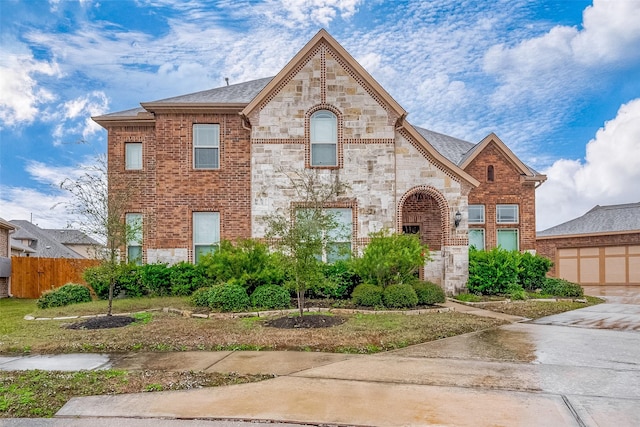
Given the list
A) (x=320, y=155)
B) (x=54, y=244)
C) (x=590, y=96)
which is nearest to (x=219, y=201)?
(x=320, y=155)

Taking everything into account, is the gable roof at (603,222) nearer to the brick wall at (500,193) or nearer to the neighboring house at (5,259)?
the brick wall at (500,193)

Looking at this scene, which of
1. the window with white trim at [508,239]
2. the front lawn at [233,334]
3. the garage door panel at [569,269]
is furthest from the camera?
the garage door panel at [569,269]

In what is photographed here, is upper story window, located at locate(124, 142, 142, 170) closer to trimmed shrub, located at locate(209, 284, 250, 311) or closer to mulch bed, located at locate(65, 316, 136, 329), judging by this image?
trimmed shrub, located at locate(209, 284, 250, 311)

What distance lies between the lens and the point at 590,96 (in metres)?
17.8

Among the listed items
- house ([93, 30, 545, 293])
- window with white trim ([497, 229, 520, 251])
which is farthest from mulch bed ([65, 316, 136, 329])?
window with white trim ([497, 229, 520, 251])

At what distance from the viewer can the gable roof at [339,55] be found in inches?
627

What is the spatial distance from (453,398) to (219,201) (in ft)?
42.4

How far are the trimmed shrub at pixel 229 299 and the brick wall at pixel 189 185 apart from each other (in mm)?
4604

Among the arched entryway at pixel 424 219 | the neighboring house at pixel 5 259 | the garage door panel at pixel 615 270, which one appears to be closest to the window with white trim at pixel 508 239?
the arched entryway at pixel 424 219

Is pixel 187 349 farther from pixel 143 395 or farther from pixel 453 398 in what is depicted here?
pixel 453 398

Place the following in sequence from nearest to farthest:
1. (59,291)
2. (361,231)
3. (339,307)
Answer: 1. (339,307)
2. (59,291)
3. (361,231)

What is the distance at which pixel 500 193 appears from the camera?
21.4 m

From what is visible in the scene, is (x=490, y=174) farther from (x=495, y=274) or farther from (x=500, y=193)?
(x=495, y=274)

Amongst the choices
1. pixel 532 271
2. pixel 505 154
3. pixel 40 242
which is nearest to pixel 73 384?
pixel 532 271
